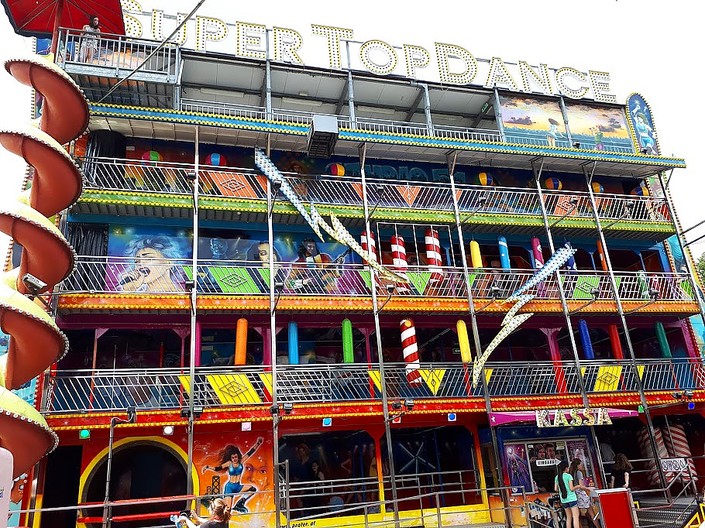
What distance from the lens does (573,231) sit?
24.0 meters

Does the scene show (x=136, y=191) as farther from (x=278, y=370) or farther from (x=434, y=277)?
(x=434, y=277)

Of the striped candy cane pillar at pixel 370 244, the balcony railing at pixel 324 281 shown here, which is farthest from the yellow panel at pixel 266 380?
the striped candy cane pillar at pixel 370 244

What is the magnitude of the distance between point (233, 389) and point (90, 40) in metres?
12.9

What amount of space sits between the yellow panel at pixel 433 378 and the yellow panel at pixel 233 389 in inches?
209

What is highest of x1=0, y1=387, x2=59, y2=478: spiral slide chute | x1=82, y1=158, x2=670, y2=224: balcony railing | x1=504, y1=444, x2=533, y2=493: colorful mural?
x1=82, y1=158, x2=670, y2=224: balcony railing

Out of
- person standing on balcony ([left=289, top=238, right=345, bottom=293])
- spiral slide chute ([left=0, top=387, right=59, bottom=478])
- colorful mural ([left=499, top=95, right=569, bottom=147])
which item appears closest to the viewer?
spiral slide chute ([left=0, top=387, right=59, bottom=478])

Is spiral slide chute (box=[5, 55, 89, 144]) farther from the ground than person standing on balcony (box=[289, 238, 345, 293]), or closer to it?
closer to it

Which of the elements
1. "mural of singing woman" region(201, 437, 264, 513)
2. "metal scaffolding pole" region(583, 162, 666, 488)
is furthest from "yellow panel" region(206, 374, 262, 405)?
"metal scaffolding pole" region(583, 162, 666, 488)

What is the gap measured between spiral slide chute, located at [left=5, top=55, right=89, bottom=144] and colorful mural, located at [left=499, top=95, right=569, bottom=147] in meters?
19.2

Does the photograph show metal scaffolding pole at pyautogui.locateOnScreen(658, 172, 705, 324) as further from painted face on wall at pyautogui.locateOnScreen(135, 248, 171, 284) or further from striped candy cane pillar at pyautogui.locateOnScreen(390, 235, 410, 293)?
painted face on wall at pyautogui.locateOnScreen(135, 248, 171, 284)

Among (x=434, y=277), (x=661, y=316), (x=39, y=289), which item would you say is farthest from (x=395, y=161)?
(x=39, y=289)

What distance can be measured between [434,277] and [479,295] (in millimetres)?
→ 1821

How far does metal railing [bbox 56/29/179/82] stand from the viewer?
63.1 feet

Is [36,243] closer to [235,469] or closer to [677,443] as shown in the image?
[235,469]
